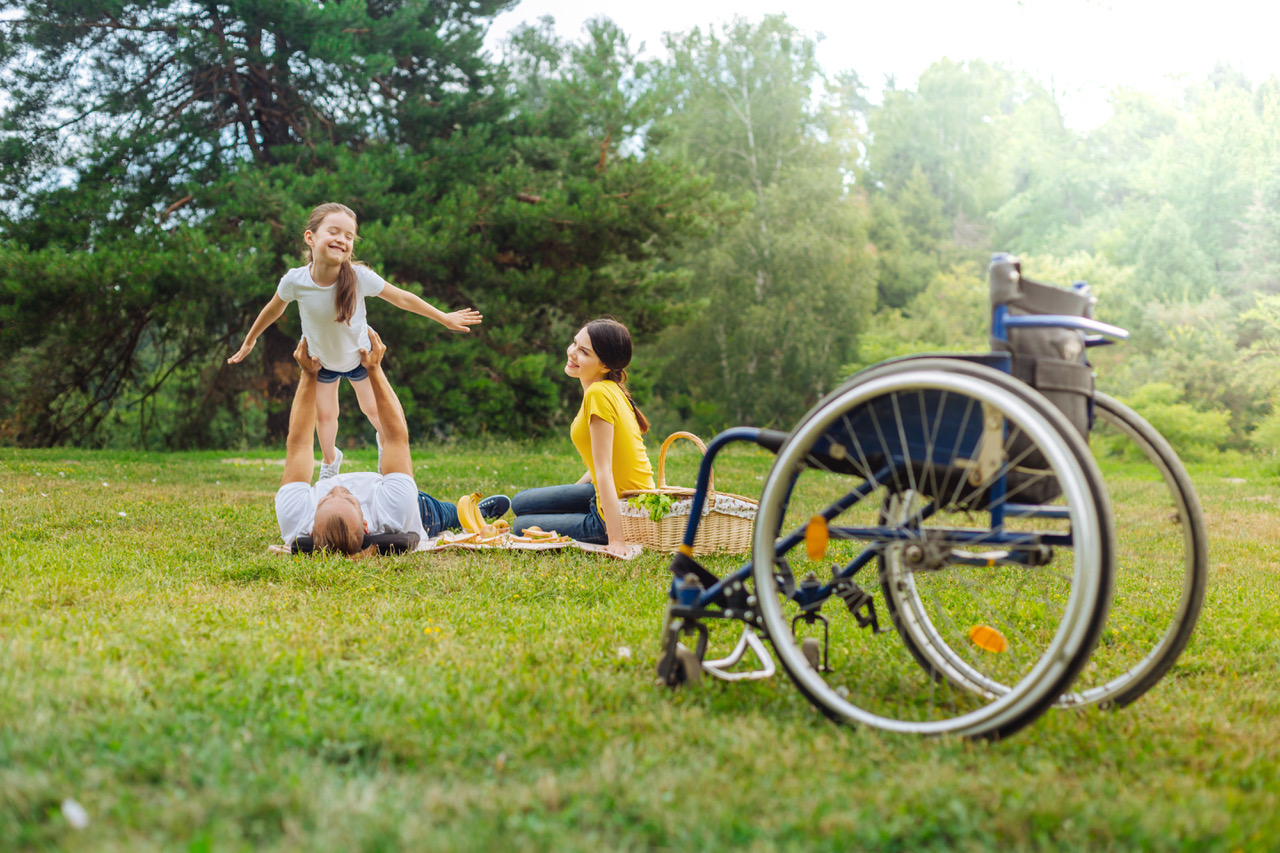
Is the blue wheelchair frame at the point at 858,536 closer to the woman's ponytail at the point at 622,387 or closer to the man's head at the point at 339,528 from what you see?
the woman's ponytail at the point at 622,387

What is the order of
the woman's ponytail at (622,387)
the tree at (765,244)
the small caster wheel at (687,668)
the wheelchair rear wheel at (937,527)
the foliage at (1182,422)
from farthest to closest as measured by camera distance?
the tree at (765,244) < the foliage at (1182,422) < the woman's ponytail at (622,387) < the small caster wheel at (687,668) < the wheelchair rear wheel at (937,527)

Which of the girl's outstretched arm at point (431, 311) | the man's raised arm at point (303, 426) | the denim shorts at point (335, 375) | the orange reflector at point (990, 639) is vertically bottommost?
the orange reflector at point (990, 639)

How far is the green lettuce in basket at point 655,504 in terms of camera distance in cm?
469

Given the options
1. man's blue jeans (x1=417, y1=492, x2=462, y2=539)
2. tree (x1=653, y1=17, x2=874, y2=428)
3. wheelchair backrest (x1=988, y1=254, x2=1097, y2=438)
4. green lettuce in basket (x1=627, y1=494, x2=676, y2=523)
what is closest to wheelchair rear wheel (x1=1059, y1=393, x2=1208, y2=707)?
wheelchair backrest (x1=988, y1=254, x2=1097, y2=438)

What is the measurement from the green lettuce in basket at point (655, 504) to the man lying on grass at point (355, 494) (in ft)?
4.13

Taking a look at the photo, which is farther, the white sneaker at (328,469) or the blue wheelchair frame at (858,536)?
the white sneaker at (328,469)

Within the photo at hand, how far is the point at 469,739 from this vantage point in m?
2.04

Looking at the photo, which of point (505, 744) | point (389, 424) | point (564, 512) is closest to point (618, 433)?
point (564, 512)

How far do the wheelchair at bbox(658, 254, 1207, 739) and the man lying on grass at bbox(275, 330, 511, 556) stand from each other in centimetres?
237

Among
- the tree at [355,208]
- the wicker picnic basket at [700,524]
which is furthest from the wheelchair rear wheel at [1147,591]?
the tree at [355,208]

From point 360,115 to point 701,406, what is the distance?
12.6 meters

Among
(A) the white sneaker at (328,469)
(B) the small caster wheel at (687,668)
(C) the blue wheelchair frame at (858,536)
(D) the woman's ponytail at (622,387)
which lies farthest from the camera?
(A) the white sneaker at (328,469)

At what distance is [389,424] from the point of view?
5.07 metres

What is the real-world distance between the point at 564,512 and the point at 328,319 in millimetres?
1765
